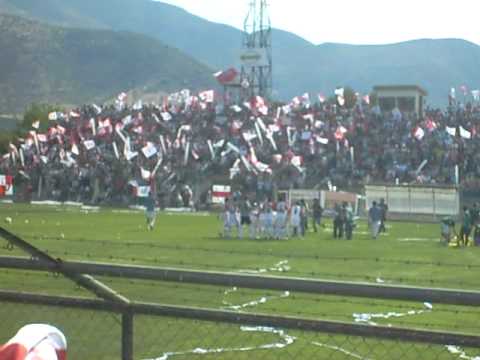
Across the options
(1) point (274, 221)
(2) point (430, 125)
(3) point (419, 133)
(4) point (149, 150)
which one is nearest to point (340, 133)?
(3) point (419, 133)

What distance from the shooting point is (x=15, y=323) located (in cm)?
915

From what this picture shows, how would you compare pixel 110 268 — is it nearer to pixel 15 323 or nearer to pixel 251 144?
pixel 15 323

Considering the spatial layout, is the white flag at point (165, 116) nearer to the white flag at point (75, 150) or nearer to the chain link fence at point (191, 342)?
the white flag at point (75, 150)

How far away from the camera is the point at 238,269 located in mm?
19328

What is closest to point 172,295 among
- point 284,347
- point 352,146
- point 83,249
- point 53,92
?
point 284,347

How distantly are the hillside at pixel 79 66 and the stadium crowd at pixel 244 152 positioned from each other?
5.00 m

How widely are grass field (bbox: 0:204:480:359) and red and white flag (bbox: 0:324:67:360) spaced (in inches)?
166

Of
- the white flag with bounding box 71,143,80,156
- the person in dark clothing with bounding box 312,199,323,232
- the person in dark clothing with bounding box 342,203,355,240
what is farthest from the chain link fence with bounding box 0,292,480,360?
the white flag with bounding box 71,143,80,156

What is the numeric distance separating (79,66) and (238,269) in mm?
104456

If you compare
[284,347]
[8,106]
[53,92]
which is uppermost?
[53,92]

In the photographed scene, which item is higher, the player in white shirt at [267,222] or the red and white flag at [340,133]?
the red and white flag at [340,133]

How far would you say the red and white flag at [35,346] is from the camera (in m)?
2.53

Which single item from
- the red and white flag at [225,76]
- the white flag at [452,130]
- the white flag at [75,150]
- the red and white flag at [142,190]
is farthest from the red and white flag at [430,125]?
the red and white flag at [225,76]

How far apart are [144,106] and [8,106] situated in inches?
1469
